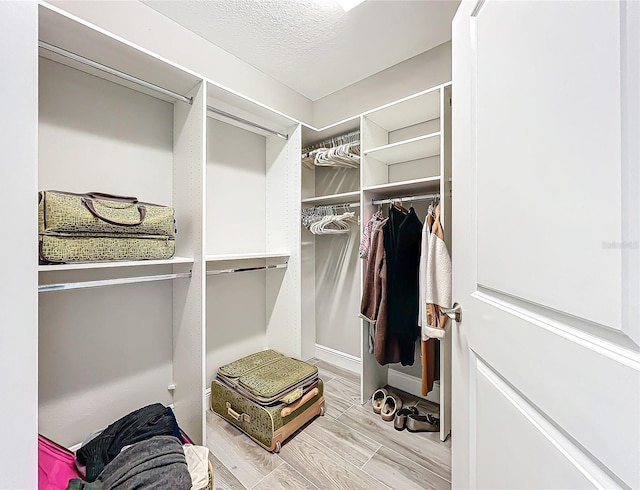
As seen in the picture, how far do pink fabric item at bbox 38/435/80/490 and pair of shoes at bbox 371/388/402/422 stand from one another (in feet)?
5.49

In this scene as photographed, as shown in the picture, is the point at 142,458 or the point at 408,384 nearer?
the point at 142,458

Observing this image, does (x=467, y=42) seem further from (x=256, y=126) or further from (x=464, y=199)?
(x=256, y=126)

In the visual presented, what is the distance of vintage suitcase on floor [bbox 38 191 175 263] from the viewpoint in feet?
3.77

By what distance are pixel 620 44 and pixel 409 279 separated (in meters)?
1.61

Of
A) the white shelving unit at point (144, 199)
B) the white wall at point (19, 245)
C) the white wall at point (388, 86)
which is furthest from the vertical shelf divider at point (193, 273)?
the white wall at point (388, 86)

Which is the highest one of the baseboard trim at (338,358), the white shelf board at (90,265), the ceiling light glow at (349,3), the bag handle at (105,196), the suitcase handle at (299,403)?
the ceiling light glow at (349,3)

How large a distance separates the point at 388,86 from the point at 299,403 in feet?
8.24

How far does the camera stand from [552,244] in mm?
560

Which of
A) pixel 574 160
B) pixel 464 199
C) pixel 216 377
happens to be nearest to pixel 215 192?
pixel 216 377

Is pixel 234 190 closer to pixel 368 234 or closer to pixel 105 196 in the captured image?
pixel 105 196

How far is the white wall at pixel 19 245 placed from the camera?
1.92 feet

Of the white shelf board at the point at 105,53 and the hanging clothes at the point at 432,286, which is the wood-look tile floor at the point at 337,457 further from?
the white shelf board at the point at 105,53

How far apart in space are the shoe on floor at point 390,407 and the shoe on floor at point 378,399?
4 cm

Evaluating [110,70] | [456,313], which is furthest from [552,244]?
[110,70]
